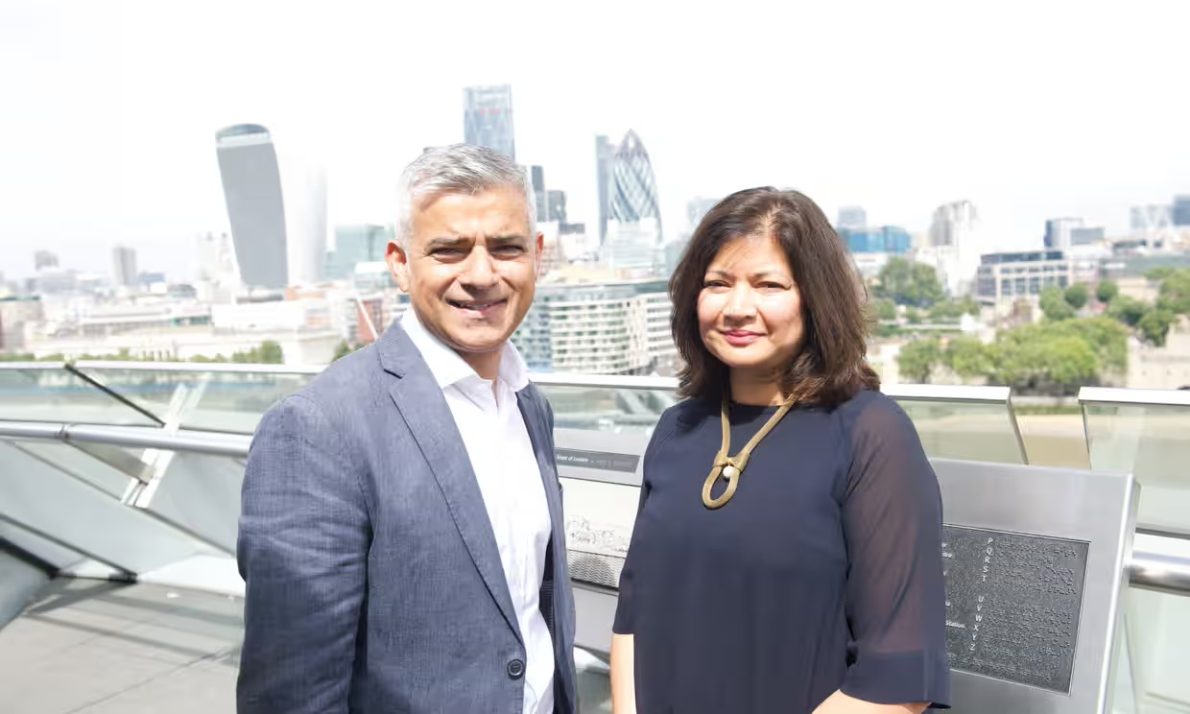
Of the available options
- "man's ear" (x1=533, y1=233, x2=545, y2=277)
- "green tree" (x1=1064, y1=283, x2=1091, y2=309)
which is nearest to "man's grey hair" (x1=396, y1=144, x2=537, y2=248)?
"man's ear" (x1=533, y1=233, x2=545, y2=277)

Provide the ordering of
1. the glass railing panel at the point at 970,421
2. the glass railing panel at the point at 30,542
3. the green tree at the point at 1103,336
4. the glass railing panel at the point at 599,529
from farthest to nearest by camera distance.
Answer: the green tree at the point at 1103,336
the glass railing panel at the point at 30,542
the glass railing panel at the point at 970,421
the glass railing panel at the point at 599,529

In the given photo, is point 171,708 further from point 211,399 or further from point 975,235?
point 975,235

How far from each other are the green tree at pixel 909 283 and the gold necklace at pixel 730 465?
62.3 meters

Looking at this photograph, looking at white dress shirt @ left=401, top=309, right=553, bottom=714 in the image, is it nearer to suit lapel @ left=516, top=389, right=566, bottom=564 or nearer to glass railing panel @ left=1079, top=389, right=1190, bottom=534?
suit lapel @ left=516, top=389, right=566, bottom=564

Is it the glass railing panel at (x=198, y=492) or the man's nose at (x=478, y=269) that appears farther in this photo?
the glass railing panel at (x=198, y=492)

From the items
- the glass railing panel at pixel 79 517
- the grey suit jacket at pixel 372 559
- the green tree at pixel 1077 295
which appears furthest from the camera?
the green tree at pixel 1077 295

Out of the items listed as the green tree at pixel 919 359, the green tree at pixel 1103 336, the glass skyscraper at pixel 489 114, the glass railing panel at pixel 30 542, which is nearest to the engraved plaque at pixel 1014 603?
the glass railing panel at pixel 30 542

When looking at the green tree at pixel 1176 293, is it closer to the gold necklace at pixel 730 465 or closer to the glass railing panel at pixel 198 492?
the glass railing panel at pixel 198 492

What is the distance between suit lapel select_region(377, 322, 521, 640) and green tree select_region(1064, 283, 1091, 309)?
63.4 meters

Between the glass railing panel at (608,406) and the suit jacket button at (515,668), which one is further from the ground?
the suit jacket button at (515,668)

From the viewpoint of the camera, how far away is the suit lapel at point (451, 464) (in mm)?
1111

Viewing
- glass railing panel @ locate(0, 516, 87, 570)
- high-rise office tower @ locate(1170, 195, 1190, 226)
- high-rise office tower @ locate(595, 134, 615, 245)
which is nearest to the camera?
glass railing panel @ locate(0, 516, 87, 570)

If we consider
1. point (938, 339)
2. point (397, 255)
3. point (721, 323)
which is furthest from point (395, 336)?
point (938, 339)

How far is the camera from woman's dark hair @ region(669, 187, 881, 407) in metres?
1.17
